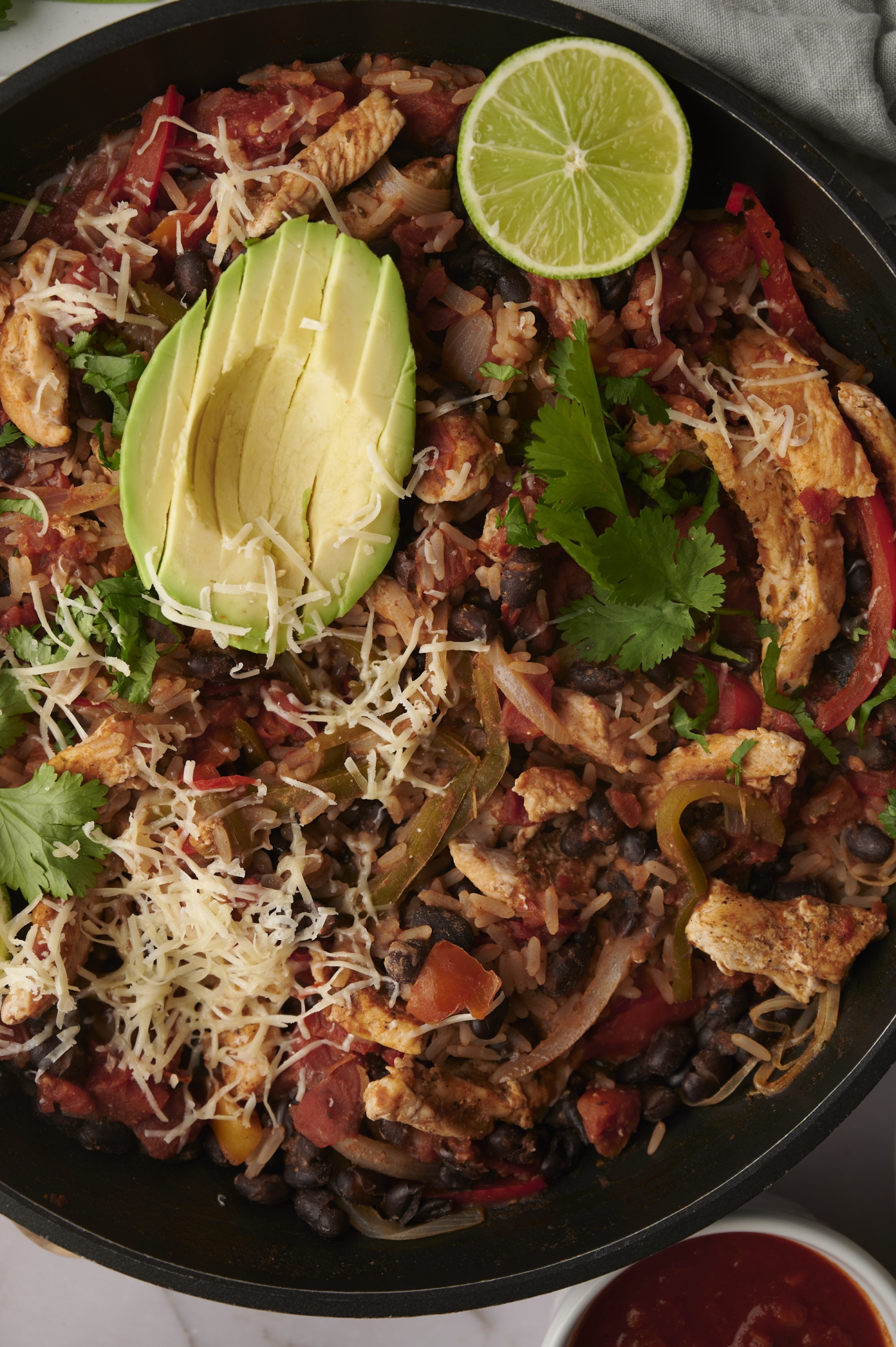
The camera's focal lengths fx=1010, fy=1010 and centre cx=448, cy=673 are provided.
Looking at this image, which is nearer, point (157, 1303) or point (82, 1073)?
point (82, 1073)

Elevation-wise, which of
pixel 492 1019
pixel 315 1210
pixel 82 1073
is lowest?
pixel 315 1210

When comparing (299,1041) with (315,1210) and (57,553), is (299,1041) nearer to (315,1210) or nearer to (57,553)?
(315,1210)

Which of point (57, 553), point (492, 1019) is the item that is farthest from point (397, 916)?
point (57, 553)

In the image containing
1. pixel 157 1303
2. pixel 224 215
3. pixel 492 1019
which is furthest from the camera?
pixel 157 1303

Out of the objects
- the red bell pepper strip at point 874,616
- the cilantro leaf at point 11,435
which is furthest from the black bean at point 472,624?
the cilantro leaf at point 11,435

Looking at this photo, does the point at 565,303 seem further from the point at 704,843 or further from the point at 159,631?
the point at 704,843

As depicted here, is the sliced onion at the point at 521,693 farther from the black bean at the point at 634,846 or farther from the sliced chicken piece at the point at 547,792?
the black bean at the point at 634,846

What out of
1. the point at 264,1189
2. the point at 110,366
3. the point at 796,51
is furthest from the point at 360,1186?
the point at 796,51
